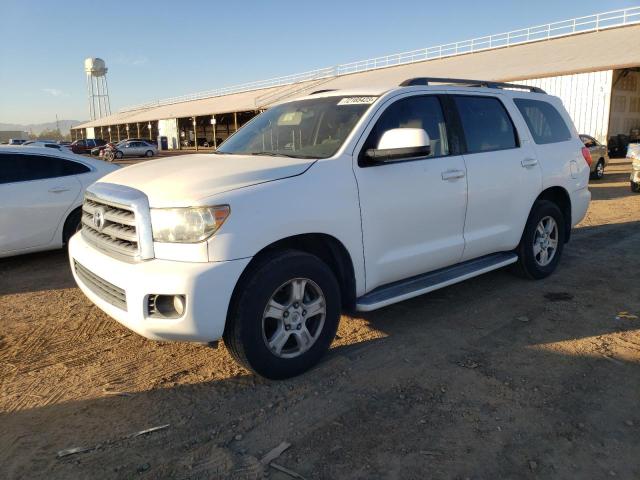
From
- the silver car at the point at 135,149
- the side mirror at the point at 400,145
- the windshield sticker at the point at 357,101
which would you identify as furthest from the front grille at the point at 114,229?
the silver car at the point at 135,149

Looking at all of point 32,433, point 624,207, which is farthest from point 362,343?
point 624,207

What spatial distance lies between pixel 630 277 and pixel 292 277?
4282mm

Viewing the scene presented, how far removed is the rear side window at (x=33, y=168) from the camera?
20.1 ft

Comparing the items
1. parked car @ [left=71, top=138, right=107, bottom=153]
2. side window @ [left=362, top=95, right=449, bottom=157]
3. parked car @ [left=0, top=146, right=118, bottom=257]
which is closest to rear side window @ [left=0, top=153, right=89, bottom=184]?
parked car @ [left=0, top=146, right=118, bottom=257]

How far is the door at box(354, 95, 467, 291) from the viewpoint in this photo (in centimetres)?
362

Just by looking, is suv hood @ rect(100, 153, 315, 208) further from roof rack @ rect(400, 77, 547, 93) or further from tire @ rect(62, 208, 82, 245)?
tire @ rect(62, 208, 82, 245)

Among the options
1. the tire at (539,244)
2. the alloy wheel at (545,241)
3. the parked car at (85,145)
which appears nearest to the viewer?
the tire at (539,244)

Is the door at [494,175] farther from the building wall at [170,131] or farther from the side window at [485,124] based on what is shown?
the building wall at [170,131]

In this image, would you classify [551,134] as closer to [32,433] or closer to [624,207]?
[32,433]

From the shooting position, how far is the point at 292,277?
318 centimetres

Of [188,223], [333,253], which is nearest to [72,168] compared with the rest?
[188,223]

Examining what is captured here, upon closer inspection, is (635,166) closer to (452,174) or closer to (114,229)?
(452,174)

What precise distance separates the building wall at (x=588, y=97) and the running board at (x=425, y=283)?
2196cm

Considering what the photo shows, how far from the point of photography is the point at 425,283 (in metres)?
4.01
